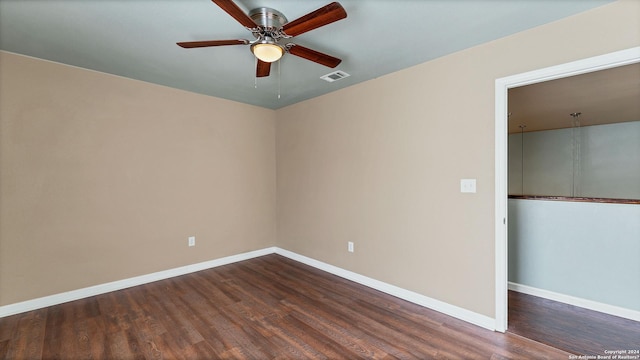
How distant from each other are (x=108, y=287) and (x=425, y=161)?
369 cm

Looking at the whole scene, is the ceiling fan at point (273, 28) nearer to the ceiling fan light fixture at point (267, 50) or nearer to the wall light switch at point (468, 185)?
the ceiling fan light fixture at point (267, 50)

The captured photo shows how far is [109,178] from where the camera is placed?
305 centimetres

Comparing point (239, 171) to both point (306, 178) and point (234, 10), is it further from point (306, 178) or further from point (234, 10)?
point (234, 10)

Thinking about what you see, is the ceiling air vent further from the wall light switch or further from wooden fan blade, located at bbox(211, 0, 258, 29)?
the wall light switch

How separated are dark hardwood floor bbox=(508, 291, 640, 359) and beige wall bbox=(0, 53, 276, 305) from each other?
3.47 meters

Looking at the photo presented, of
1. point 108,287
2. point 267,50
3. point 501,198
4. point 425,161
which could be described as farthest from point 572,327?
point 108,287

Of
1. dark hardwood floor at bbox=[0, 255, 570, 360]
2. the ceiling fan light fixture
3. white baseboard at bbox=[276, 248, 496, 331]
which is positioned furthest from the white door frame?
the ceiling fan light fixture

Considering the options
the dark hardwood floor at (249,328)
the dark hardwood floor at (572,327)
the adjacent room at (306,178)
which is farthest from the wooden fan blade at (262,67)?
the dark hardwood floor at (572,327)

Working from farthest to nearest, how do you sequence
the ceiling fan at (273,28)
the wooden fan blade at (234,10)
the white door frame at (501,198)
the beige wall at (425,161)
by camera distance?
the white door frame at (501,198)
the beige wall at (425,161)
the ceiling fan at (273,28)
the wooden fan blade at (234,10)

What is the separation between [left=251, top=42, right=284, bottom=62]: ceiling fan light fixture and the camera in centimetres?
190

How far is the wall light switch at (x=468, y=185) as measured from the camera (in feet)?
7.89

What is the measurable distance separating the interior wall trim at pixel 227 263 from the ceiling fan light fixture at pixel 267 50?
101 inches

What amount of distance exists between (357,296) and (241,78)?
9.05 ft

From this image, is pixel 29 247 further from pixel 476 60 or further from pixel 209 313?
pixel 476 60
